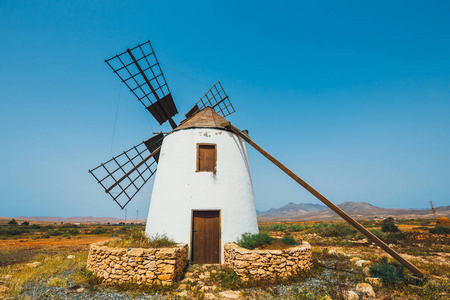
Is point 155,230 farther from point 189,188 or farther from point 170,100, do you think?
point 170,100

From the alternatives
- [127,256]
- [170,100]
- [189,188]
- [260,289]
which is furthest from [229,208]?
[170,100]

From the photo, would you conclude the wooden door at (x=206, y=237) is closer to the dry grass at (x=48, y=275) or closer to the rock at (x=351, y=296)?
the dry grass at (x=48, y=275)

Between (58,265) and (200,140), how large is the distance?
24.4ft

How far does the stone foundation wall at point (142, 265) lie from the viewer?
20.7 ft

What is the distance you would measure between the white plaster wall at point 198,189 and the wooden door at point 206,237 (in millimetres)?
204

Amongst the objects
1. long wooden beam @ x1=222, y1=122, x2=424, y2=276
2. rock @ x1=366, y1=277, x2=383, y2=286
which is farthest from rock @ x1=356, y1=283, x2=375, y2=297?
long wooden beam @ x1=222, y1=122, x2=424, y2=276

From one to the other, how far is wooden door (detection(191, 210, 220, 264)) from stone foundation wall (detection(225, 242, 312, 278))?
128 centimetres

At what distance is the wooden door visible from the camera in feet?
26.2

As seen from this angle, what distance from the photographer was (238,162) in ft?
30.3

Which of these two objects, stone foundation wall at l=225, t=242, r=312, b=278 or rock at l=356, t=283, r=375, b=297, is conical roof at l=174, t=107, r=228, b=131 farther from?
rock at l=356, t=283, r=375, b=297

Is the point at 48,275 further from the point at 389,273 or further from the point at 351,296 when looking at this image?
the point at 389,273

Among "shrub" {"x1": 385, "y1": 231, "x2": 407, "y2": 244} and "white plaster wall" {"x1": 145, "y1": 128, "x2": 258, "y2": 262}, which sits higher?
"white plaster wall" {"x1": 145, "y1": 128, "x2": 258, "y2": 262}

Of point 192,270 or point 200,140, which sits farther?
point 200,140

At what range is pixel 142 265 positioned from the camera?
20.9 ft
